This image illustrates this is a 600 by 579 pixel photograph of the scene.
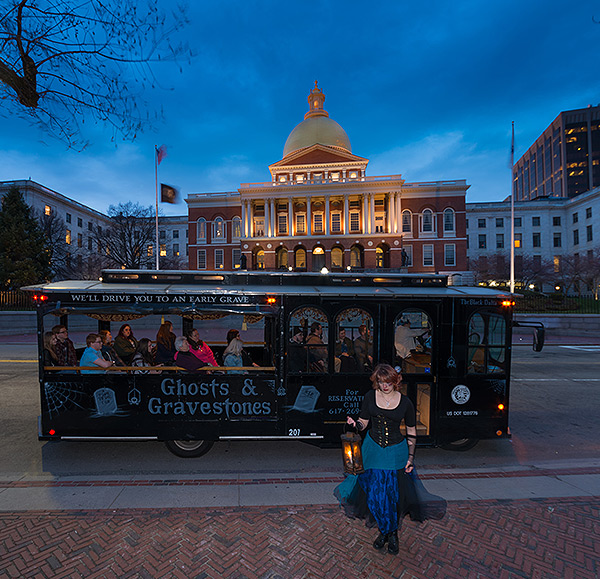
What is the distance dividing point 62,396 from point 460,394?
642 centimetres

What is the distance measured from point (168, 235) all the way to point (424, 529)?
264ft

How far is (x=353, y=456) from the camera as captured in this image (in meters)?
3.60

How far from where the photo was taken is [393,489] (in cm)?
351

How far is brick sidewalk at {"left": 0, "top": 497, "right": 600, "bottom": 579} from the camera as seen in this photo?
336cm

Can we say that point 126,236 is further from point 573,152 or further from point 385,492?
point 573,152

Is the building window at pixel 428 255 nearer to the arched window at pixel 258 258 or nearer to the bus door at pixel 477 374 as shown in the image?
the arched window at pixel 258 258

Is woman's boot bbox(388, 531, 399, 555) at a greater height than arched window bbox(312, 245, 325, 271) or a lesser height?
lesser

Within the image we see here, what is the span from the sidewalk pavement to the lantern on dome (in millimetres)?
872

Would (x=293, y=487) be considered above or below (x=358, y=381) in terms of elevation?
below

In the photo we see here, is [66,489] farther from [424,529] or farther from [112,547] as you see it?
[424,529]

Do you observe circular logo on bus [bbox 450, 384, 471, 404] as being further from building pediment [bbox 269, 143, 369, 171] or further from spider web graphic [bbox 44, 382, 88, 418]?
building pediment [bbox 269, 143, 369, 171]

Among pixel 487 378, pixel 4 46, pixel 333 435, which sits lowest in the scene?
pixel 333 435

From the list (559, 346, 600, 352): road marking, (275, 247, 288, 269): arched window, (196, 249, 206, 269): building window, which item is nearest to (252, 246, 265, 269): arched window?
(275, 247, 288, 269): arched window

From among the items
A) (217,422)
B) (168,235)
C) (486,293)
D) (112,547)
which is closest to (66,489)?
(112,547)
